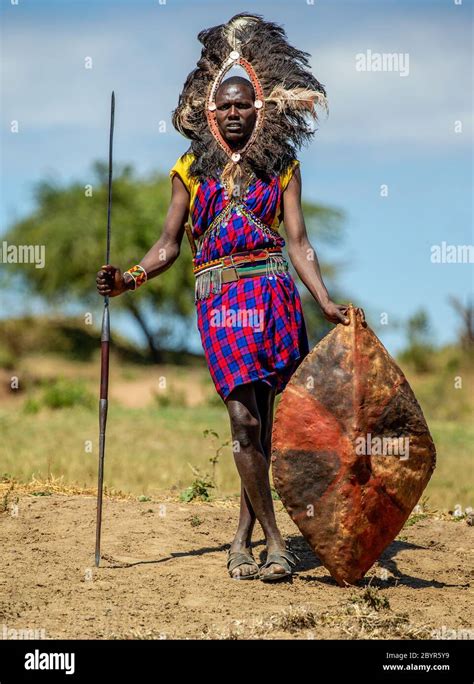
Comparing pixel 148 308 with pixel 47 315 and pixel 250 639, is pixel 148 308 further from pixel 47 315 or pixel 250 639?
pixel 250 639

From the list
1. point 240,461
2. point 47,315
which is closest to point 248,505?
point 240,461

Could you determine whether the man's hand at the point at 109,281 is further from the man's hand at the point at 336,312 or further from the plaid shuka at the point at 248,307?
the man's hand at the point at 336,312

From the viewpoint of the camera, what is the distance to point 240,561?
18.2ft

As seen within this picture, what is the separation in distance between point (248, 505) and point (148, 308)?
27.6 meters

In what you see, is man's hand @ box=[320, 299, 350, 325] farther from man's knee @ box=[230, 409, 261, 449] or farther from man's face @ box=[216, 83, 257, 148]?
man's face @ box=[216, 83, 257, 148]

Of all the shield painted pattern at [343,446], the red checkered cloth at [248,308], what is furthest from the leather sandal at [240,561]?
the red checkered cloth at [248,308]

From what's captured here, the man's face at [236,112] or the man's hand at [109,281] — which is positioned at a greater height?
the man's face at [236,112]

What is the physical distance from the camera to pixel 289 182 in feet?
18.3

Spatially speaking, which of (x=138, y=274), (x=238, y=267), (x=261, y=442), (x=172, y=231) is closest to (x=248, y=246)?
(x=238, y=267)

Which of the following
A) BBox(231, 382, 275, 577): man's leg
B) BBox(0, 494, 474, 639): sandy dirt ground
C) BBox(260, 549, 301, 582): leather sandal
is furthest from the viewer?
BBox(231, 382, 275, 577): man's leg

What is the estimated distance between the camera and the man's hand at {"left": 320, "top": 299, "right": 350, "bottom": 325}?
209 inches

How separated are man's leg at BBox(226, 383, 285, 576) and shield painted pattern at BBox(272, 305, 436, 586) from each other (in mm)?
166

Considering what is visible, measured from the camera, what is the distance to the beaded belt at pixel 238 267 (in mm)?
5465

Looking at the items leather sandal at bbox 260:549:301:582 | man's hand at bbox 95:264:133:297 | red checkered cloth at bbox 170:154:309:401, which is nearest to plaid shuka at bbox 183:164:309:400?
red checkered cloth at bbox 170:154:309:401
